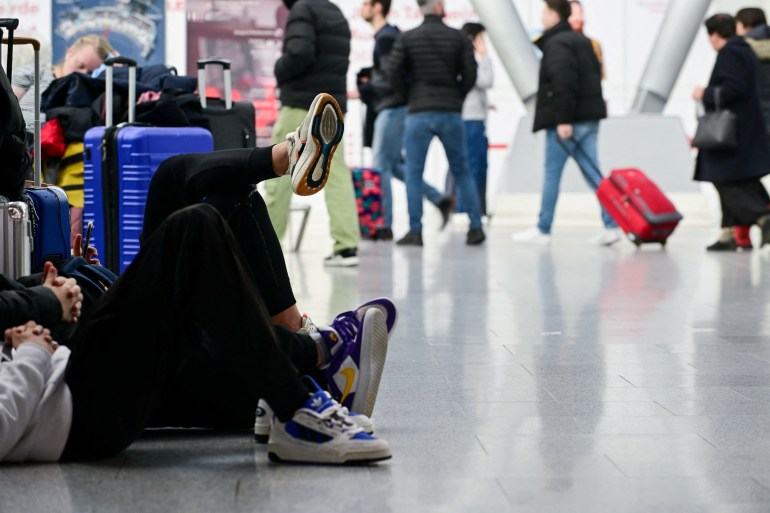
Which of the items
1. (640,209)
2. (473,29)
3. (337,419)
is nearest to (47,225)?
(337,419)

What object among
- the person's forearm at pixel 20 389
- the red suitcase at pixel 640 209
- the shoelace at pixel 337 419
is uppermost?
the person's forearm at pixel 20 389

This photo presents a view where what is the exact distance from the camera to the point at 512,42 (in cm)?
1309

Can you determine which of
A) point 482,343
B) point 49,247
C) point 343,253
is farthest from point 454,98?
point 49,247

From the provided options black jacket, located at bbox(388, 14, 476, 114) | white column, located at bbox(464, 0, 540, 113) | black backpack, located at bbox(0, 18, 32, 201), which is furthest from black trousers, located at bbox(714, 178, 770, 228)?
black backpack, located at bbox(0, 18, 32, 201)

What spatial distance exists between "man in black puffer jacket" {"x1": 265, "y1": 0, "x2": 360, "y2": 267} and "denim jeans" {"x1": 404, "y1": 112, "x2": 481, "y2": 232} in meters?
1.82

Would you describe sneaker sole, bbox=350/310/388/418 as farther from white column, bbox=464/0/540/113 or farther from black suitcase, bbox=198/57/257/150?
white column, bbox=464/0/540/113

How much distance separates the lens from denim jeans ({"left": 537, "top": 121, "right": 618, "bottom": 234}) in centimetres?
1044

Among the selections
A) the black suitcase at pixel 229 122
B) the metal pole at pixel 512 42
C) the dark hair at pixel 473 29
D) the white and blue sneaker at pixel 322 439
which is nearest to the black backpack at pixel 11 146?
the white and blue sneaker at pixel 322 439

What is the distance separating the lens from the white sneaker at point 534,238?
1063cm

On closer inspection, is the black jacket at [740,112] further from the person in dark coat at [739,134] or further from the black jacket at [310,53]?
the black jacket at [310,53]

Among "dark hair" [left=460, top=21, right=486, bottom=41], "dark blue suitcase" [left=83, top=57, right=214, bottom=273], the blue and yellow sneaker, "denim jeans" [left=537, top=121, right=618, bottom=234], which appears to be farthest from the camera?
"dark hair" [left=460, top=21, right=486, bottom=41]

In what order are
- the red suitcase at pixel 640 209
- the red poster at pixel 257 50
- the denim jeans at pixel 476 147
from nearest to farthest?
the red suitcase at pixel 640 209
the denim jeans at pixel 476 147
the red poster at pixel 257 50

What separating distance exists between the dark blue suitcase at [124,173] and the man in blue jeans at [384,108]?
205 inches

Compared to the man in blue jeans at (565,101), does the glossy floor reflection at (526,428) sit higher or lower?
lower
